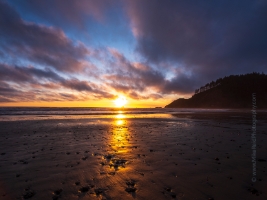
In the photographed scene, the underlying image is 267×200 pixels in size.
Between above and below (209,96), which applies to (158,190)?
below

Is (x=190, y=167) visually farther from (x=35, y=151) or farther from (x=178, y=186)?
(x=35, y=151)

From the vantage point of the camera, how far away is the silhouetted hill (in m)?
158

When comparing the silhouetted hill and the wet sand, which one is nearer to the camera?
the wet sand

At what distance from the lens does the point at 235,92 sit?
170m

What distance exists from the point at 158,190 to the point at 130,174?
1937mm

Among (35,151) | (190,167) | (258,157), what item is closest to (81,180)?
(190,167)

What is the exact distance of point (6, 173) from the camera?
7930mm

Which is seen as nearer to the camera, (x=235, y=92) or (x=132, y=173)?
(x=132, y=173)

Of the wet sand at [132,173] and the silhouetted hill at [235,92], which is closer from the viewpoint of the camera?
the wet sand at [132,173]

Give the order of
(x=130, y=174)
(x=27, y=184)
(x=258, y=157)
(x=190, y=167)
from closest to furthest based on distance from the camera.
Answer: (x=27, y=184), (x=130, y=174), (x=190, y=167), (x=258, y=157)

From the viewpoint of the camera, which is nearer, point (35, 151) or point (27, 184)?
point (27, 184)

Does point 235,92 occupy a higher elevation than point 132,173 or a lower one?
higher

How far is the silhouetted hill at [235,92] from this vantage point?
158300mm

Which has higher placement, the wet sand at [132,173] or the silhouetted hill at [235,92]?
the silhouetted hill at [235,92]
